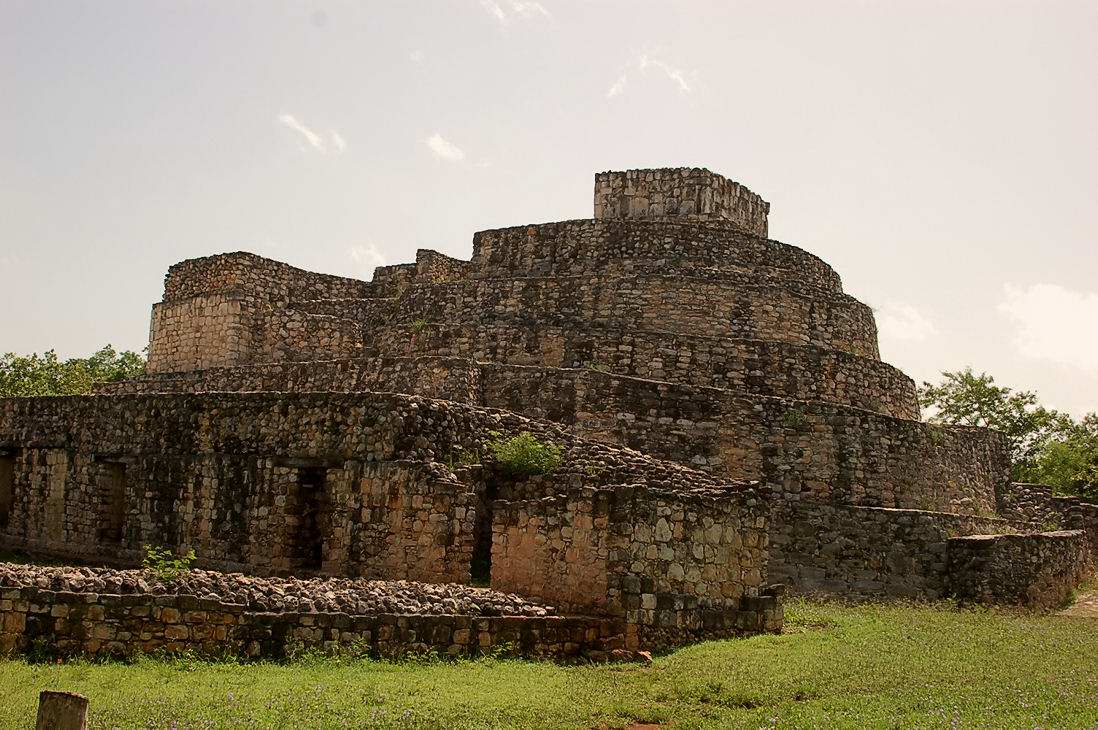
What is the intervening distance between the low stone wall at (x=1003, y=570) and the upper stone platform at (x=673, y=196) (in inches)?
372

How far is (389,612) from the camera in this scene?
10727 mm

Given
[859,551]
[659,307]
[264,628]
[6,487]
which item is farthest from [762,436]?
[6,487]

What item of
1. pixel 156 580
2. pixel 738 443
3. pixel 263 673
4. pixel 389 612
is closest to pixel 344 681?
pixel 263 673

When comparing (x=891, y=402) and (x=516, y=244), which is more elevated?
(x=516, y=244)

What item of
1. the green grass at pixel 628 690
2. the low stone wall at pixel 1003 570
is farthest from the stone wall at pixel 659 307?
the green grass at pixel 628 690

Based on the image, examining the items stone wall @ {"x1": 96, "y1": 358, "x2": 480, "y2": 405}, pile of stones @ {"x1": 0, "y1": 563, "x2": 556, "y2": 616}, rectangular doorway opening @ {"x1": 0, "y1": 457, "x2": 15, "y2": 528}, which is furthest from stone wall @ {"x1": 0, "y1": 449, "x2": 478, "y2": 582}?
stone wall @ {"x1": 96, "y1": 358, "x2": 480, "y2": 405}

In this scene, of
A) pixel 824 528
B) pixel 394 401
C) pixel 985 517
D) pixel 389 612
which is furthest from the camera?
pixel 985 517

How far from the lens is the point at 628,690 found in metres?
9.84

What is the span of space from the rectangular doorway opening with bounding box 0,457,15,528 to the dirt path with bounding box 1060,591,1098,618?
19.5 meters

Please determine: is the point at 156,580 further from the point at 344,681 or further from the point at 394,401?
the point at 394,401

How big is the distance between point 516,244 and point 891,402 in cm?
912

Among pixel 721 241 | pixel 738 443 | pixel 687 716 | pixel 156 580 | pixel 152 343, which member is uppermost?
pixel 721 241

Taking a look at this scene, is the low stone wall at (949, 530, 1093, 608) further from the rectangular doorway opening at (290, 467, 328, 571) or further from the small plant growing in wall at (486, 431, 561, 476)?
the rectangular doorway opening at (290, 467, 328, 571)

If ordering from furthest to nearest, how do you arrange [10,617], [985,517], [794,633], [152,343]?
[152,343]
[985,517]
[794,633]
[10,617]
